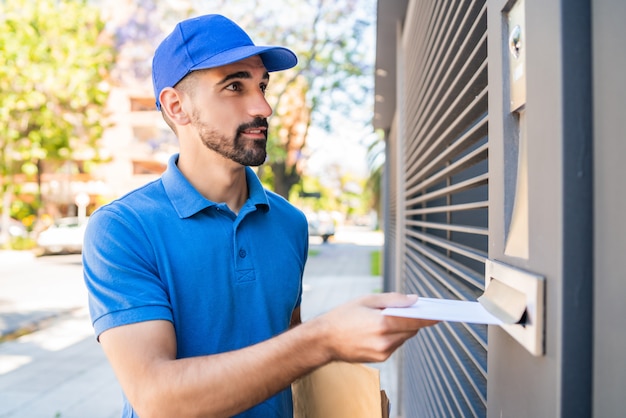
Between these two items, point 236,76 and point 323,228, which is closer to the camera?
point 236,76

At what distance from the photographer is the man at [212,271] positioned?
1.28 m

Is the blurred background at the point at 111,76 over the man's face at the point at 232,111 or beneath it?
over

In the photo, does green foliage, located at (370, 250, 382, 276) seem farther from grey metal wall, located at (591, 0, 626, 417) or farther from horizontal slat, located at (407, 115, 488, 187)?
grey metal wall, located at (591, 0, 626, 417)

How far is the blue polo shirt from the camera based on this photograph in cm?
157

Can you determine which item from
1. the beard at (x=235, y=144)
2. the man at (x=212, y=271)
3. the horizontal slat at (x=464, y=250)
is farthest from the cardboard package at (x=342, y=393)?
the beard at (x=235, y=144)

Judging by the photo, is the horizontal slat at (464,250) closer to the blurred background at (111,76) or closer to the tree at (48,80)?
the blurred background at (111,76)

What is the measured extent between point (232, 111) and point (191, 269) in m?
0.56

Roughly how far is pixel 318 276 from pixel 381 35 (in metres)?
11.1

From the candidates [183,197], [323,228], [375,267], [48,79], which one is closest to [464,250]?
[183,197]

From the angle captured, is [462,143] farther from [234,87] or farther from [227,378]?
[227,378]

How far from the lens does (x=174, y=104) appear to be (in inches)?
81.1

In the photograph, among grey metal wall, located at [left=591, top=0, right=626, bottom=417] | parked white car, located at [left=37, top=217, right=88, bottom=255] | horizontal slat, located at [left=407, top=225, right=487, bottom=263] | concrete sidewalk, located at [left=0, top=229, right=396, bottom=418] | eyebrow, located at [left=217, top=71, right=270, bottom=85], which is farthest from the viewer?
parked white car, located at [left=37, top=217, right=88, bottom=255]

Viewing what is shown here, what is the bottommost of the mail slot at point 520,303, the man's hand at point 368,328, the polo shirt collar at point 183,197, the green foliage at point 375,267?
the green foliage at point 375,267

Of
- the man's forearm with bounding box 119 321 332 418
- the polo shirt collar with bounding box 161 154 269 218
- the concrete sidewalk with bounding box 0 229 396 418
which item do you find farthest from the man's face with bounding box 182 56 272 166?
the concrete sidewalk with bounding box 0 229 396 418
